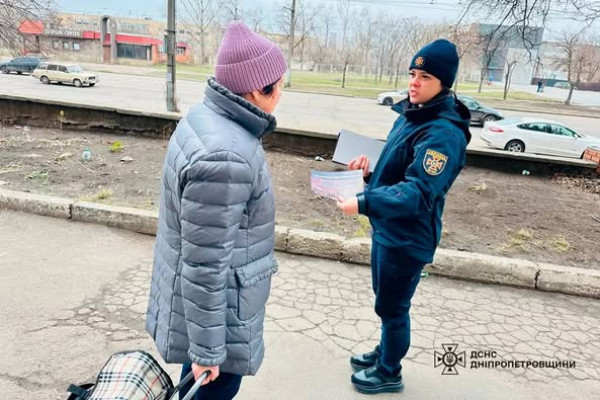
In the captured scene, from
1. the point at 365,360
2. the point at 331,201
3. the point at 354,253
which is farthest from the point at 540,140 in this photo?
the point at 365,360

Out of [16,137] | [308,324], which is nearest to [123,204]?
[308,324]

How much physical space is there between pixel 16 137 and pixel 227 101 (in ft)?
26.7

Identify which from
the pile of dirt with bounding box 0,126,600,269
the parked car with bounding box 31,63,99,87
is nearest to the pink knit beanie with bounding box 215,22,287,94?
the pile of dirt with bounding box 0,126,600,269

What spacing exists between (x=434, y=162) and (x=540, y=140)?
14.5 metres

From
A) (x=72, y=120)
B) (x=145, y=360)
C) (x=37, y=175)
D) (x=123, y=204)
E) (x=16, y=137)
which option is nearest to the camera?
(x=145, y=360)

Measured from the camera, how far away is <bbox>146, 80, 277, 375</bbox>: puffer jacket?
1.56 m

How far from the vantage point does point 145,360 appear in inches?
Answer: 74.1

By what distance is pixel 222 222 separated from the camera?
61.7 inches

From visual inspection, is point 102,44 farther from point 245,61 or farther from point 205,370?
point 205,370

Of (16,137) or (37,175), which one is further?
(16,137)

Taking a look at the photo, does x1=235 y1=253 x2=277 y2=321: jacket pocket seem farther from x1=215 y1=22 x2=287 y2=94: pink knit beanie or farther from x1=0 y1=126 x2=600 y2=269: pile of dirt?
x1=0 y1=126 x2=600 y2=269: pile of dirt

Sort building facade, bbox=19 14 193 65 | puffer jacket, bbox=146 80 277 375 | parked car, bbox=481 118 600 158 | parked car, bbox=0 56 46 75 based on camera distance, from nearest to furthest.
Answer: puffer jacket, bbox=146 80 277 375 → parked car, bbox=481 118 600 158 → parked car, bbox=0 56 46 75 → building facade, bbox=19 14 193 65

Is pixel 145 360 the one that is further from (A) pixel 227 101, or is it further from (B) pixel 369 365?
(B) pixel 369 365

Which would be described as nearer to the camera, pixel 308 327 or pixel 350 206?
pixel 350 206
